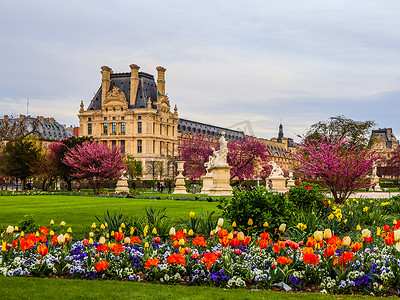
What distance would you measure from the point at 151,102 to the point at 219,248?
308ft

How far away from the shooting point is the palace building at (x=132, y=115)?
3944 inches

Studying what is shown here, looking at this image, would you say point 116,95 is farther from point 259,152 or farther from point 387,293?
point 387,293

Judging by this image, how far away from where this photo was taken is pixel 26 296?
18.2 ft

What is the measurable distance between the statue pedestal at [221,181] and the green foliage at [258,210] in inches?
817

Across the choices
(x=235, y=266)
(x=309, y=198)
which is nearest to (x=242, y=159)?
(x=309, y=198)

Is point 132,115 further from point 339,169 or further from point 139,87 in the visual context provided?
point 339,169

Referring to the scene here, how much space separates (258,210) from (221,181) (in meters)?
21.5

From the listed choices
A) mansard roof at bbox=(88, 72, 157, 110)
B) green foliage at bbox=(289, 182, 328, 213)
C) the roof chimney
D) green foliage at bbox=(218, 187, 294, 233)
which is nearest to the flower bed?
green foliage at bbox=(218, 187, 294, 233)

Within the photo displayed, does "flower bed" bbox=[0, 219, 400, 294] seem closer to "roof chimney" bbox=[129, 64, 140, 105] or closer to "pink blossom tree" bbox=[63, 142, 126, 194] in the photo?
"pink blossom tree" bbox=[63, 142, 126, 194]

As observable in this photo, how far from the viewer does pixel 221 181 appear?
30.7 metres

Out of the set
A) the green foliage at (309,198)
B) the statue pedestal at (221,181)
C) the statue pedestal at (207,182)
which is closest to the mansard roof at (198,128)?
the statue pedestal at (207,182)

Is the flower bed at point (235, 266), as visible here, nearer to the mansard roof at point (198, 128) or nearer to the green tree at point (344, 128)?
the green tree at point (344, 128)

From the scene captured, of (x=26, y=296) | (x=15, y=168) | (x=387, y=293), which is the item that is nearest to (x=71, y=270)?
(x=26, y=296)

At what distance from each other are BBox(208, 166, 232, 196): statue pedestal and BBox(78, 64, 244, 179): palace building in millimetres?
68063
